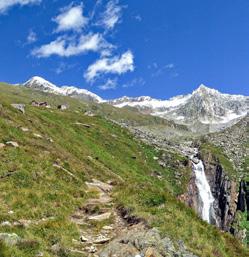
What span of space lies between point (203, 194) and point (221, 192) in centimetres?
1395

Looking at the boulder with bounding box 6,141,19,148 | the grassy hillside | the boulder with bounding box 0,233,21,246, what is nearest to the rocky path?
the grassy hillside

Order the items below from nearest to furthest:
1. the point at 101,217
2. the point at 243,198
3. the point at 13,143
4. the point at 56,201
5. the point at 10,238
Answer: the point at 10,238 → the point at 101,217 → the point at 56,201 → the point at 13,143 → the point at 243,198

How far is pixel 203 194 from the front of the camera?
318 feet

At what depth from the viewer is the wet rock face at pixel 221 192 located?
343 feet

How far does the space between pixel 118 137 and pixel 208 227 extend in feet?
212

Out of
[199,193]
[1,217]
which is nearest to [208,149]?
[199,193]

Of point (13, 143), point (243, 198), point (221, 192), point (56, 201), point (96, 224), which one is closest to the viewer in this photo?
point (96, 224)

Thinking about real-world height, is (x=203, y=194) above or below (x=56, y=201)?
above

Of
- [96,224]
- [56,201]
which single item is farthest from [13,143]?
[96,224]

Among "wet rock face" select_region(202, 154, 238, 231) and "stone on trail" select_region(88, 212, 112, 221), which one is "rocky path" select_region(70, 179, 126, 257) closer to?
"stone on trail" select_region(88, 212, 112, 221)

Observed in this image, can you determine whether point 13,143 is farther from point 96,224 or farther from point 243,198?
point 243,198

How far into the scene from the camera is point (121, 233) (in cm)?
2203

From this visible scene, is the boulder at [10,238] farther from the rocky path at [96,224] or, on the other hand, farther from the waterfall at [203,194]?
Answer: the waterfall at [203,194]

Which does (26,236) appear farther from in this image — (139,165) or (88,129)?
(88,129)
